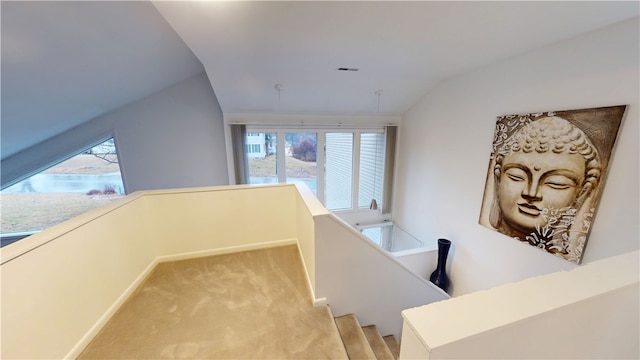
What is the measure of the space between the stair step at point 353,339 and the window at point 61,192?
4229mm

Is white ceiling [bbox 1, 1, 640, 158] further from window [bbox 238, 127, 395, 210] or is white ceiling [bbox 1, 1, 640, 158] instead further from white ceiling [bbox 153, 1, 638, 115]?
window [bbox 238, 127, 395, 210]

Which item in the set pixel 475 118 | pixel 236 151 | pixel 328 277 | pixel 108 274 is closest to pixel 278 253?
pixel 328 277

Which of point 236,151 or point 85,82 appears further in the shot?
point 236,151

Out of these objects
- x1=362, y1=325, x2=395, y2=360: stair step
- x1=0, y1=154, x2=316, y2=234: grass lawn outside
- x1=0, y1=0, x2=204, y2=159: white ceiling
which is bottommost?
x1=362, y1=325, x2=395, y2=360: stair step

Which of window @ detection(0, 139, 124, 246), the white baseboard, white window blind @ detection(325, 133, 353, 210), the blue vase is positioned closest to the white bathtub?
the blue vase

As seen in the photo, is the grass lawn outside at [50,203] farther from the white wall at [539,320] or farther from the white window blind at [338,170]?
the white wall at [539,320]

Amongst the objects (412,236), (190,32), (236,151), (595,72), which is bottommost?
(412,236)

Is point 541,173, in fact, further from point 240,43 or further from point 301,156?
point 301,156

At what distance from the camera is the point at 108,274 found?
5.45ft

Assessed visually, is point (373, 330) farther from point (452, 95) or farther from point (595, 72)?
point (452, 95)

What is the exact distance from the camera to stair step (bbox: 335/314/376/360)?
1566 mm

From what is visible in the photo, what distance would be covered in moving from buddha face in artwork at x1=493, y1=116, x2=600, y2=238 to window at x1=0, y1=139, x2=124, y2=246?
18.7 feet

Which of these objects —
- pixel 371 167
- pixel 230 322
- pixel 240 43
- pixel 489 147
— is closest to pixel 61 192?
pixel 240 43

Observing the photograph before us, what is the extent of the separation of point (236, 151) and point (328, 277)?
3.01m
